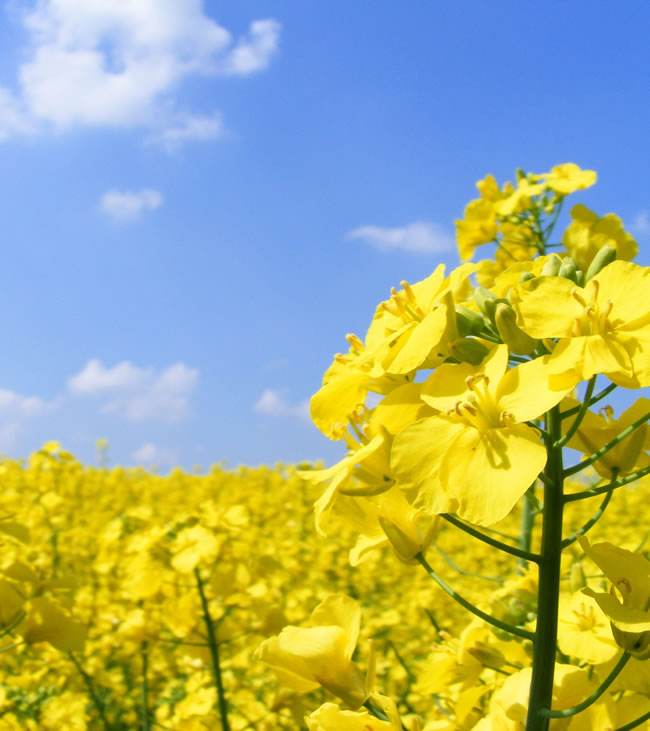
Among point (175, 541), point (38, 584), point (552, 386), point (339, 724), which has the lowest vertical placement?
point (339, 724)

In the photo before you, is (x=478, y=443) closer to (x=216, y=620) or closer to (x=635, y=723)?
(x=635, y=723)

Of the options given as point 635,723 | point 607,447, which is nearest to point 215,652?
point 635,723

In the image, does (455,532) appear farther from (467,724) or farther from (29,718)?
(467,724)

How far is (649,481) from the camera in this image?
1158 cm

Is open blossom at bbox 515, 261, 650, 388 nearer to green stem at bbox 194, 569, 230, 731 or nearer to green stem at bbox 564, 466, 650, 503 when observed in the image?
green stem at bbox 564, 466, 650, 503

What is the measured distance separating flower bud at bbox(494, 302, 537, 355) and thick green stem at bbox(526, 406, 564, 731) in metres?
0.10

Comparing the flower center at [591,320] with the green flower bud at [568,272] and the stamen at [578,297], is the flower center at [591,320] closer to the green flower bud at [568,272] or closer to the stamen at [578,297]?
the stamen at [578,297]

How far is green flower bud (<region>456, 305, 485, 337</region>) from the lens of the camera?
1.21 metres

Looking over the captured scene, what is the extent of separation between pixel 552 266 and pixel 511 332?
0.19 meters

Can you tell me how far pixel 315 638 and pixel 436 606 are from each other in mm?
4554

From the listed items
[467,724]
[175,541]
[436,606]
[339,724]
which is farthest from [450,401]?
[436,606]

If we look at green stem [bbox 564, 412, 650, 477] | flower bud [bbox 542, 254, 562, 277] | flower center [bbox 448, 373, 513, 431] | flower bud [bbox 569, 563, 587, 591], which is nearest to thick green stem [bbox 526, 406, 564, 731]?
green stem [bbox 564, 412, 650, 477]

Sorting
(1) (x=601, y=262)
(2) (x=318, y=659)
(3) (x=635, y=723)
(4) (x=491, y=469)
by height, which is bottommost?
(3) (x=635, y=723)

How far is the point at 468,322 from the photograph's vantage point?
121 cm
